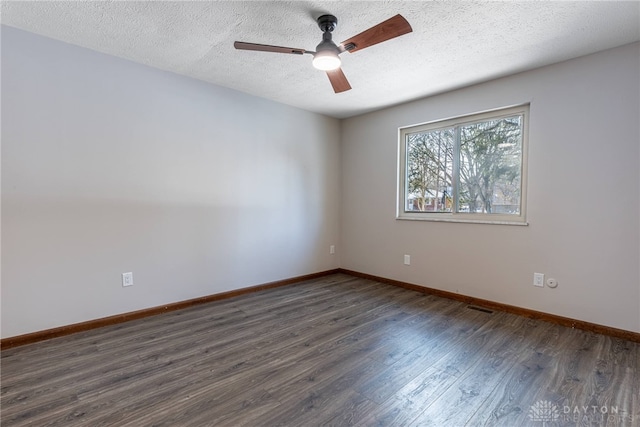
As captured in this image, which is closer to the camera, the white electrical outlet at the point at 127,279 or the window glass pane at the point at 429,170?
the white electrical outlet at the point at 127,279

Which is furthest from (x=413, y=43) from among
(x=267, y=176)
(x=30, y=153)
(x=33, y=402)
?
(x=33, y=402)

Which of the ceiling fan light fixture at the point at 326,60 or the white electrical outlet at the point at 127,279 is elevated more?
the ceiling fan light fixture at the point at 326,60

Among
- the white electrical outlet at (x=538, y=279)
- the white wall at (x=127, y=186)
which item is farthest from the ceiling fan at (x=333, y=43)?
the white electrical outlet at (x=538, y=279)

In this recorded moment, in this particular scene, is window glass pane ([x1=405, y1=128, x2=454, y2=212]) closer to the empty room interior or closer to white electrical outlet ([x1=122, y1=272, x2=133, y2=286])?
the empty room interior

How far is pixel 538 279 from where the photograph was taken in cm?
282

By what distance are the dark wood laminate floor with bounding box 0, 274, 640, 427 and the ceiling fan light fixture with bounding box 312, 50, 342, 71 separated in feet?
6.72

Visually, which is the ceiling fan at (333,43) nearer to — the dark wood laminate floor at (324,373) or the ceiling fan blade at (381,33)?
the ceiling fan blade at (381,33)

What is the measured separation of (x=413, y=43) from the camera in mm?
2365

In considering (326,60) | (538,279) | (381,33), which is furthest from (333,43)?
(538,279)

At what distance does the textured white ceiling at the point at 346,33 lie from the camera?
1.95 m

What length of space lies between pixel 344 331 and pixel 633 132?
2.80m

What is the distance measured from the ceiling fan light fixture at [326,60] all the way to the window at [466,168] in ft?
6.66

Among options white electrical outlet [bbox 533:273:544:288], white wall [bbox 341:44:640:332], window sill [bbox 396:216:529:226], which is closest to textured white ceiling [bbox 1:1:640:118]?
white wall [bbox 341:44:640:332]

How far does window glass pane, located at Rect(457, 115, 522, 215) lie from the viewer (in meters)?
3.02
